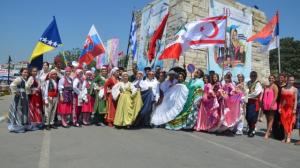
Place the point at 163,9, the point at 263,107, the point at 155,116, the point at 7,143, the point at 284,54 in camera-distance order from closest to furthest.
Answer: the point at 7,143 < the point at 263,107 < the point at 155,116 < the point at 163,9 < the point at 284,54

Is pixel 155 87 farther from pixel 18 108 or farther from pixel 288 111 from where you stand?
pixel 18 108

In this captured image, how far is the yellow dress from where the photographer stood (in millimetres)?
8828

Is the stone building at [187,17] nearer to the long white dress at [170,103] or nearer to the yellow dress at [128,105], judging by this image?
the long white dress at [170,103]

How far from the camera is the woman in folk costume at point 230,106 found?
8.52 metres

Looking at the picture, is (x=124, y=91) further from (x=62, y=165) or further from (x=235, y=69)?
(x=235, y=69)

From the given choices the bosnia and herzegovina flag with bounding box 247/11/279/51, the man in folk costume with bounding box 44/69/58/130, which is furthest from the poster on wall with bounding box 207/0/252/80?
the man in folk costume with bounding box 44/69/58/130

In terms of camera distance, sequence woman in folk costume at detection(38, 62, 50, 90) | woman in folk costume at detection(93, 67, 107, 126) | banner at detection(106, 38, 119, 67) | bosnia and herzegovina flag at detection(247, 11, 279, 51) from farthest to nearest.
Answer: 1. banner at detection(106, 38, 119, 67)
2. bosnia and herzegovina flag at detection(247, 11, 279, 51)
3. woman in folk costume at detection(93, 67, 107, 126)
4. woman in folk costume at detection(38, 62, 50, 90)

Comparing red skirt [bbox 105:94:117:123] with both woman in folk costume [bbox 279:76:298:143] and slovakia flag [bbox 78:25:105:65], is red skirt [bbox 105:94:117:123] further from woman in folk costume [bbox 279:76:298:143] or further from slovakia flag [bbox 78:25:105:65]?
woman in folk costume [bbox 279:76:298:143]

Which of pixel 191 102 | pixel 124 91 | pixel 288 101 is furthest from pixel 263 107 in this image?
pixel 124 91

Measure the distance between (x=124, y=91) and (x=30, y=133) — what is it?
9.08 ft

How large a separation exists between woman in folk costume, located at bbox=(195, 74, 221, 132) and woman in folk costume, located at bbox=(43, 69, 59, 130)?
391cm

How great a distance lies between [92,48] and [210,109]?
4.73m

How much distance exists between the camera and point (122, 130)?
8500 mm

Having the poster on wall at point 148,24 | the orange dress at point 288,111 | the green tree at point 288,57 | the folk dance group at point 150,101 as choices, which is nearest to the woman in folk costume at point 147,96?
the folk dance group at point 150,101
